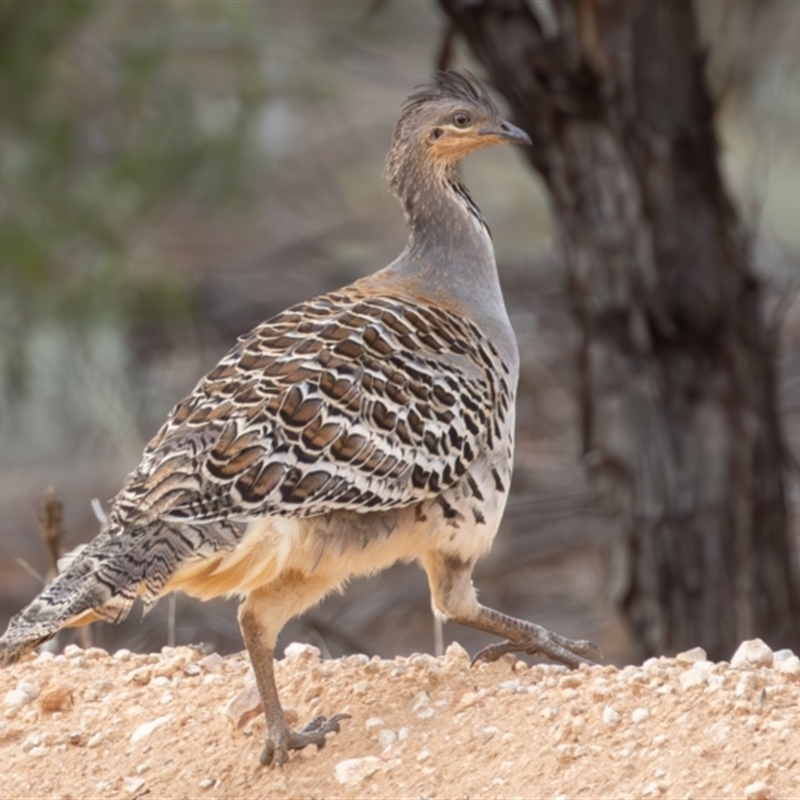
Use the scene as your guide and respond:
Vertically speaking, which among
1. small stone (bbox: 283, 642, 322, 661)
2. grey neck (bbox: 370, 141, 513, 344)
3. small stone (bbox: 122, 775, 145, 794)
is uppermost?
grey neck (bbox: 370, 141, 513, 344)

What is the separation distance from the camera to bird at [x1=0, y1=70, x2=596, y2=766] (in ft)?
16.4

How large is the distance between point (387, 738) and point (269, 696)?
15.8 inches

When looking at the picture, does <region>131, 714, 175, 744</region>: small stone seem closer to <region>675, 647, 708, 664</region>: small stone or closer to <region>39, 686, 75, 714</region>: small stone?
<region>39, 686, 75, 714</region>: small stone

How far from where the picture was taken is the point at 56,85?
562 inches

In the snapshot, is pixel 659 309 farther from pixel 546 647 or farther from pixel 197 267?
pixel 197 267

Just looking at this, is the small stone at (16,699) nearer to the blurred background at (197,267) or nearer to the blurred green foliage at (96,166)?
the blurred background at (197,267)

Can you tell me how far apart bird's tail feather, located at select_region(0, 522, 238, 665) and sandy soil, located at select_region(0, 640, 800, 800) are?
70cm

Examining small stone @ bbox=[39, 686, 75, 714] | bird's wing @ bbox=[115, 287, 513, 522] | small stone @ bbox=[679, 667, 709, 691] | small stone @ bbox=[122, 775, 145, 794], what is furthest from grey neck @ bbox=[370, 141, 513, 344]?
small stone @ bbox=[122, 775, 145, 794]

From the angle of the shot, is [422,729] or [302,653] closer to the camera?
[422,729]

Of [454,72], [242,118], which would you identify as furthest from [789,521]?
[242,118]

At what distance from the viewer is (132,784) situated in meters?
5.14

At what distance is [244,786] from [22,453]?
38.7 feet

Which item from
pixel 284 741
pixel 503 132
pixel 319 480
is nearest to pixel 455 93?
pixel 503 132

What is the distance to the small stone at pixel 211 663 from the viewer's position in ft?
20.0
